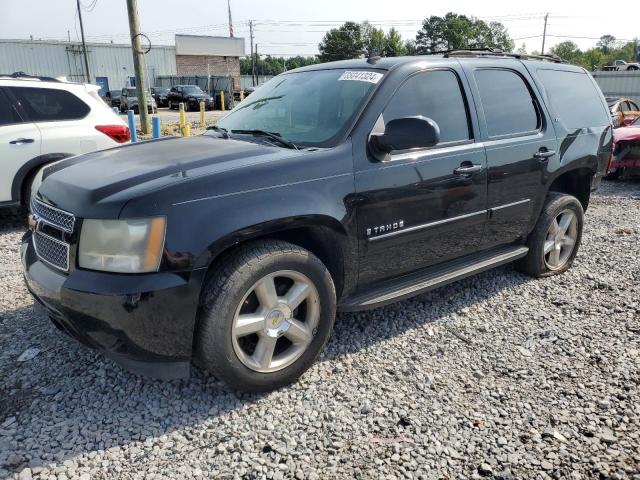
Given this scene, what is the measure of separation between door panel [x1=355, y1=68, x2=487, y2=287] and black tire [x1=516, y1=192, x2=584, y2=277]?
87 centimetres

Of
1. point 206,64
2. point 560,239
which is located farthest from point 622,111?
point 206,64

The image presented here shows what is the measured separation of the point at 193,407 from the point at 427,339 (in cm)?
163

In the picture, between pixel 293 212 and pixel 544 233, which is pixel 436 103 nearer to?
pixel 293 212

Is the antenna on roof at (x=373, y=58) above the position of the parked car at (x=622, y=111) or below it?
above

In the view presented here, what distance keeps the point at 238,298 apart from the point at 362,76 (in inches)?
68.9

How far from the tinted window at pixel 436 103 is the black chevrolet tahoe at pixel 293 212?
1 centimetres

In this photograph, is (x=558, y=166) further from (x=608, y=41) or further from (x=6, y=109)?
(x=608, y=41)

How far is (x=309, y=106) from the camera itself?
355cm

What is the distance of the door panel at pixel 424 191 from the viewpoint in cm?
320

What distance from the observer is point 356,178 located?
308cm

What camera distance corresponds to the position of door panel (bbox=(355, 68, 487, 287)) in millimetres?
3197

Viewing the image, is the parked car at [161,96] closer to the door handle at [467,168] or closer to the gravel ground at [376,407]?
the gravel ground at [376,407]

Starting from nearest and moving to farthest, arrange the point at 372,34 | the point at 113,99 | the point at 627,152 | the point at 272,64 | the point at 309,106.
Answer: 1. the point at 309,106
2. the point at 627,152
3. the point at 113,99
4. the point at 372,34
5. the point at 272,64

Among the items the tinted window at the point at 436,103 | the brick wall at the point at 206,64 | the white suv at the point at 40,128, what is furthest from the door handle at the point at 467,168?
the brick wall at the point at 206,64
